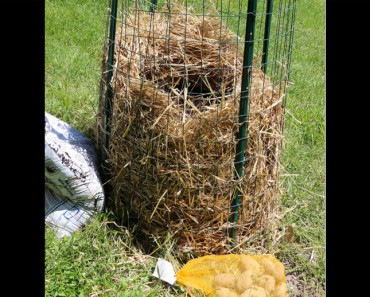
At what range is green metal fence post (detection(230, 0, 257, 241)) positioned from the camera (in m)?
2.54

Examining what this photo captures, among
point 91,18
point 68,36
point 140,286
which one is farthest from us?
point 91,18

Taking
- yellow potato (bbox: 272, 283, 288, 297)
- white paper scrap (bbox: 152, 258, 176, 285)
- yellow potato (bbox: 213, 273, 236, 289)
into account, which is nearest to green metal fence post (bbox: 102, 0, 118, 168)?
white paper scrap (bbox: 152, 258, 176, 285)

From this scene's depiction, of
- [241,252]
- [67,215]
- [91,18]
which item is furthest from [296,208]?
[91,18]

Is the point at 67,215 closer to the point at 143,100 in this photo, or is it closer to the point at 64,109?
the point at 143,100

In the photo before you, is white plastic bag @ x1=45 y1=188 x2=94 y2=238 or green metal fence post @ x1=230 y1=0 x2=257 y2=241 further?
white plastic bag @ x1=45 y1=188 x2=94 y2=238

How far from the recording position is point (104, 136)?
10.5ft

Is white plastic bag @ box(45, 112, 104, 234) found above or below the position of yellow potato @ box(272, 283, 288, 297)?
above

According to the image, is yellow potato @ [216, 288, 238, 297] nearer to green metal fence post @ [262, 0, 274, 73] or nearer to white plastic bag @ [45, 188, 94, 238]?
white plastic bag @ [45, 188, 94, 238]

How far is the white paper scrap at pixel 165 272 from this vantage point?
2781mm

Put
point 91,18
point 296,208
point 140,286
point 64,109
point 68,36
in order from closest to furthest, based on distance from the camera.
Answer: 1. point 140,286
2. point 296,208
3. point 64,109
4. point 68,36
5. point 91,18

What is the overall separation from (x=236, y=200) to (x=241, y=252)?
32cm

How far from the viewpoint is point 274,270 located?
2828mm

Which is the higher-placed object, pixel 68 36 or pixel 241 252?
pixel 68 36
